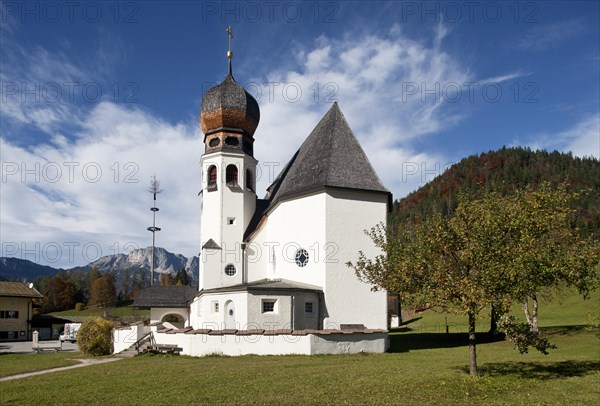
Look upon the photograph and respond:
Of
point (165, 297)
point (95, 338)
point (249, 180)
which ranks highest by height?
point (249, 180)

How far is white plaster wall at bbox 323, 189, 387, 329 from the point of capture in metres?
27.2

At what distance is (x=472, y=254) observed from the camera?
1394cm

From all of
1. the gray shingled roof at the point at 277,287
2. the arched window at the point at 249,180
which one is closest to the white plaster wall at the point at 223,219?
the arched window at the point at 249,180

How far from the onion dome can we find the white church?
0.07m

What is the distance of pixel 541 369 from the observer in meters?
16.8

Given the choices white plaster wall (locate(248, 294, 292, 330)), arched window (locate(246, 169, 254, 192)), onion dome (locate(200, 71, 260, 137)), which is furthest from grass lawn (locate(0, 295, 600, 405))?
onion dome (locate(200, 71, 260, 137))

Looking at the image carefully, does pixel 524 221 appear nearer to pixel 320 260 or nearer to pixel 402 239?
pixel 402 239

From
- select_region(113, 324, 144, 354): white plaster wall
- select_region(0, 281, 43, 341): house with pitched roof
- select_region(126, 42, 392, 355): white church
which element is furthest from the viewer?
select_region(0, 281, 43, 341): house with pitched roof

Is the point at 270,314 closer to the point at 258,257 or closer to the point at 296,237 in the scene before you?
the point at 296,237

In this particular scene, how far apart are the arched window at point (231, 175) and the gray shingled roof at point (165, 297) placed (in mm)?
15142

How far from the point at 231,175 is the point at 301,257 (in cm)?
1005

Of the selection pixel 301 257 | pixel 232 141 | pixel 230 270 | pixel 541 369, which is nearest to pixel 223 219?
pixel 230 270

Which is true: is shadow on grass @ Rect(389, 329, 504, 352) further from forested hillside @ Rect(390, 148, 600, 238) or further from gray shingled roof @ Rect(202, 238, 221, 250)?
forested hillside @ Rect(390, 148, 600, 238)

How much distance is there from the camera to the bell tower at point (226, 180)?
34.7 metres
